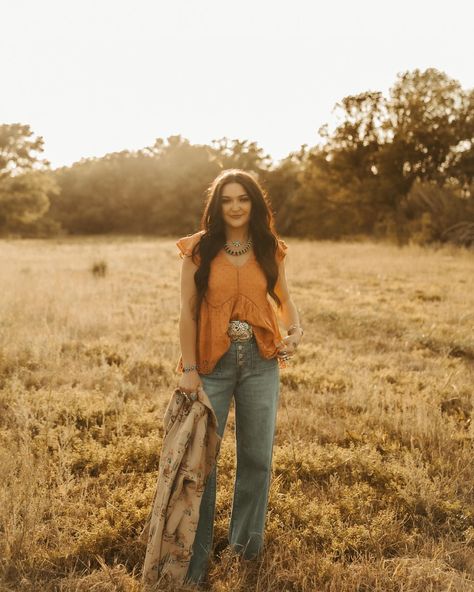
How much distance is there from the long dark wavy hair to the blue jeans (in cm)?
35

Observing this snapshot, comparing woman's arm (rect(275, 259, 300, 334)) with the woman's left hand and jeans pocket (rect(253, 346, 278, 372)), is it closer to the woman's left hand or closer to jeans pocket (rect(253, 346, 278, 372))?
the woman's left hand

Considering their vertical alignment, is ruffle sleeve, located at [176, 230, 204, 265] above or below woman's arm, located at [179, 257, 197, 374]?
above

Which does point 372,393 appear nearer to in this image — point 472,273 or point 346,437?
point 346,437

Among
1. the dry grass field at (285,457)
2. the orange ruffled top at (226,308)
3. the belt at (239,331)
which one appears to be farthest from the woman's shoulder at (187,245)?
the dry grass field at (285,457)

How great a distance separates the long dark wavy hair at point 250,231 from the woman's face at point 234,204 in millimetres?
22

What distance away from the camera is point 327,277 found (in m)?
15.6

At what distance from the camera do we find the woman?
9.00 feet

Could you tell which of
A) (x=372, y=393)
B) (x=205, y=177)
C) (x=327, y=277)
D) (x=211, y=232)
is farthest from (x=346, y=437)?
(x=205, y=177)

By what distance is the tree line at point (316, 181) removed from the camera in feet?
89.5

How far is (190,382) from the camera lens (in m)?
2.70

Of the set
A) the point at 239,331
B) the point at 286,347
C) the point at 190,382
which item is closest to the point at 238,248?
the point at 239,331

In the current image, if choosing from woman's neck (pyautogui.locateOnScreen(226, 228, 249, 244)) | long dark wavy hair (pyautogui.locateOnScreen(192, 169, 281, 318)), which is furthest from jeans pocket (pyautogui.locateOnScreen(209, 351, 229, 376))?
woman's neck (pyautogui.locateOnScreen(226, 228, 249, 244))

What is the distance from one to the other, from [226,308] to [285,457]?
187 centimetres

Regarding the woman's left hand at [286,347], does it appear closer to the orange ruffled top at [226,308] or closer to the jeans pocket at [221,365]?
the orange ruffled top at [226,308]
